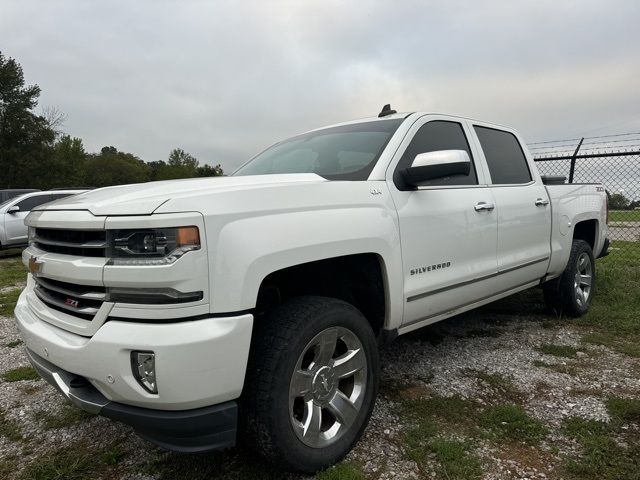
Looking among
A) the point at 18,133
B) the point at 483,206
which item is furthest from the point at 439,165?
the point at 18,133

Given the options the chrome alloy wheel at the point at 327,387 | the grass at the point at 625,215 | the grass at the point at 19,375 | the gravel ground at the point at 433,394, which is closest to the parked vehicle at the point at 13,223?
the gravel ground at the point at 433,394

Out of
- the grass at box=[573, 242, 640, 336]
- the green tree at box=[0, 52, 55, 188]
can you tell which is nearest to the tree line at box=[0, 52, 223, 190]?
the green tree at box=[0, 52, 55, 188]

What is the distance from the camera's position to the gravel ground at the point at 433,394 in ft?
7.57

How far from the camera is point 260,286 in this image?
211cm

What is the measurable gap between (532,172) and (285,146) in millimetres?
2286

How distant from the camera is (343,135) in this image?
10.8ft

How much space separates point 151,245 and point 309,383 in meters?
0.96

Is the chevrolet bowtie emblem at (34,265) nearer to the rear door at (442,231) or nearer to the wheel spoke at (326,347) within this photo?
the wheel spoke at (326,347)

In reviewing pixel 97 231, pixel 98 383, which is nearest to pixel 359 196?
pixel 97 231

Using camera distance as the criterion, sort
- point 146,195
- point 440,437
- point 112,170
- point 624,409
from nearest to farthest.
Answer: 1. point 146,195
2. point 440,437
3. point 624,409
4. point 112,170

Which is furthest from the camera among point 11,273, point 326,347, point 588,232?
point 11,273

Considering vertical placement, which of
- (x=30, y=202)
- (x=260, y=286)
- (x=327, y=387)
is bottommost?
(x=327, y=387)

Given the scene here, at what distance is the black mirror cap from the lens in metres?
2.56

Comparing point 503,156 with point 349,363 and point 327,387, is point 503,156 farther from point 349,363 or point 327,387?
point 327,387
